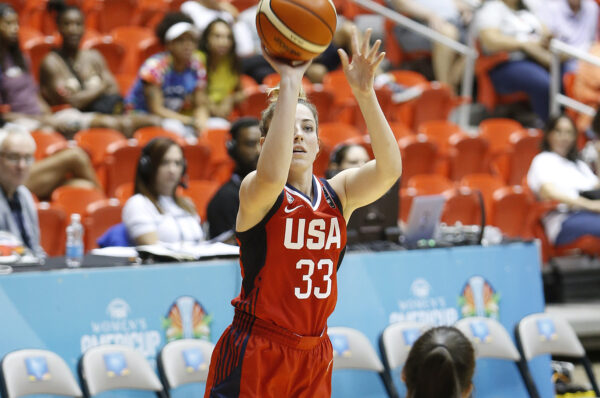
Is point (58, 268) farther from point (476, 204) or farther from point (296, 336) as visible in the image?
point (476, 204)

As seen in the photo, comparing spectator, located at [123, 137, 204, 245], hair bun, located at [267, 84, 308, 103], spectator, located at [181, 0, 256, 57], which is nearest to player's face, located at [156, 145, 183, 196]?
spectator, located at [123, 137, 204, 245]

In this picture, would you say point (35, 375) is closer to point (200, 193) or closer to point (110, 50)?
point (200, 193)

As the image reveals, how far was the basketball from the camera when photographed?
2.49m

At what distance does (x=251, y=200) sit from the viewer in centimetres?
261

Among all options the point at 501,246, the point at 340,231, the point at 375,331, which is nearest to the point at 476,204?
the point at 501,246

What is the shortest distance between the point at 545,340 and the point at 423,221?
86 cm

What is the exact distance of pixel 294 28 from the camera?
2490 millimetres

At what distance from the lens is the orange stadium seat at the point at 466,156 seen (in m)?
7.73

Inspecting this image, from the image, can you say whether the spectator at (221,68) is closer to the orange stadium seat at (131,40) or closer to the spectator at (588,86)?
the orange stadium seat at (131,40)

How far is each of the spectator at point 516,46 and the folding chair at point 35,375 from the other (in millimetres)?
5906

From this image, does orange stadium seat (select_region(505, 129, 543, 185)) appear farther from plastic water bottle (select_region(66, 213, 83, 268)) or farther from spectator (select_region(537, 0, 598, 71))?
plastic water bottle (select_region(66, 213, 83, 268))

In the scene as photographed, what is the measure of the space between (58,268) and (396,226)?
1867mm

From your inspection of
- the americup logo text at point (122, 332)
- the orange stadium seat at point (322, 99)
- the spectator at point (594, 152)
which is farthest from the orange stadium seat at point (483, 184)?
the americup logo text at point (122, 332)

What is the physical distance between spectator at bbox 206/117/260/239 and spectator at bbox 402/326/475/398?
2119mm
